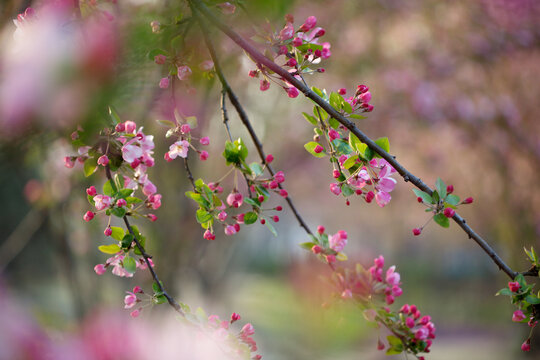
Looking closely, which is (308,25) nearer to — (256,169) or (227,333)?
(256,169)

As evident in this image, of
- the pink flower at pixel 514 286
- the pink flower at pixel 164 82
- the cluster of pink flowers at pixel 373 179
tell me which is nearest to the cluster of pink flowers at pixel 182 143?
the pink flower at pixel 164 82

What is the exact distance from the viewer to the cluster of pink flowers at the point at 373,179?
104cm

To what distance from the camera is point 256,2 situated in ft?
3.13

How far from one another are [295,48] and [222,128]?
425cm

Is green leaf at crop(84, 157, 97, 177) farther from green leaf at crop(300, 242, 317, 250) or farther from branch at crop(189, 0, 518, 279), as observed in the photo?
green leaf at crop(300, 242, 317, 250)

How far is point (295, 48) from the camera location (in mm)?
1145

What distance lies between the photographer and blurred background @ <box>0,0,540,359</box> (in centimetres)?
66

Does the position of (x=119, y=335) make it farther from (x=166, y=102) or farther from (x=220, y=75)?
(x=166, y=102)

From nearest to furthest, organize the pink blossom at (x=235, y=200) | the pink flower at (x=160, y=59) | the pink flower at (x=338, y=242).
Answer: the pink flower at (x=160, y=59) < the pink blossom at (x=235, y=200) < the pink flower at (x=338, y=242)

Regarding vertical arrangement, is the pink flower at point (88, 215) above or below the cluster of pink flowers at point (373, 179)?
below

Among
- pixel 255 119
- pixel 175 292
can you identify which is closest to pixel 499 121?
pixel 255 119

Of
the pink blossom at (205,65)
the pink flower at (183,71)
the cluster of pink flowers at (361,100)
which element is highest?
the pink blossom at (205,65)

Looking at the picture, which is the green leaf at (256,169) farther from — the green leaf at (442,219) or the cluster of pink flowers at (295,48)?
the green leaf at (442,219)

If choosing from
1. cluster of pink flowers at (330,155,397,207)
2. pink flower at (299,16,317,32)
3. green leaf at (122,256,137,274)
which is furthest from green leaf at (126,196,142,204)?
pink flower at (299,16,317,32)
